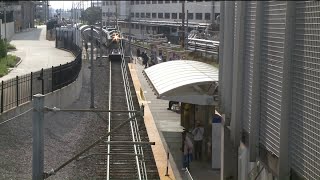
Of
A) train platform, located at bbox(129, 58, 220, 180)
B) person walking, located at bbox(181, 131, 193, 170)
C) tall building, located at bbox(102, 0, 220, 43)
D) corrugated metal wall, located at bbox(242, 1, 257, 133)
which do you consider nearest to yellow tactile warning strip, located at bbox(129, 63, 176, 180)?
train platform, located at bbox(129, 58, 220, 180)

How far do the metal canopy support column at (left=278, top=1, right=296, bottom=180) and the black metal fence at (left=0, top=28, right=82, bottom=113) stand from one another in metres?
10.4

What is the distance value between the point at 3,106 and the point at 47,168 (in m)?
3.84

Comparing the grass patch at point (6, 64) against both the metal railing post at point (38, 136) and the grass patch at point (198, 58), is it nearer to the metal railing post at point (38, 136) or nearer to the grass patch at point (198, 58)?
the grass patch at point (198, 58)

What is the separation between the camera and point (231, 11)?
689cm

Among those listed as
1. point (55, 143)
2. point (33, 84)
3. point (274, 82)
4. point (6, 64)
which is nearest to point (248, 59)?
point (274, 82)

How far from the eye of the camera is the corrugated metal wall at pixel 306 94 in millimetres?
4449

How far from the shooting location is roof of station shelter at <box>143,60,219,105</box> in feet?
→ 42.5

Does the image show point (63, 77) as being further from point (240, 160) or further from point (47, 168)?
point (240, 160)

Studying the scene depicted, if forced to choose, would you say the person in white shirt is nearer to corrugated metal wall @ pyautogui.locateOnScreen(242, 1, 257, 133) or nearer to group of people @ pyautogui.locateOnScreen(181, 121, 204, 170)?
group of people @ pyautogui.locateOnScreen(181, 121, 204, 170)

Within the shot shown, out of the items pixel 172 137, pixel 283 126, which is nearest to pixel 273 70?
pixel 283 126

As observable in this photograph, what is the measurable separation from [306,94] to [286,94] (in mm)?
292

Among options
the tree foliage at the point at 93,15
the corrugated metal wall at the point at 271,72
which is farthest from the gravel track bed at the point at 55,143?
the tree foliage at the point at 93,15

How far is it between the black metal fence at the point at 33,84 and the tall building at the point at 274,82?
29.3 ft

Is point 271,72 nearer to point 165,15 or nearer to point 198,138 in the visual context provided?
point 198,138
